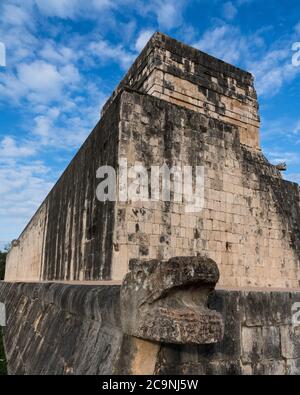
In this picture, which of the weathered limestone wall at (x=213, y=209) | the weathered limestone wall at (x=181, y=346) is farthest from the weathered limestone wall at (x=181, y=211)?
the weathered limestone wall at (x=181, y=346)

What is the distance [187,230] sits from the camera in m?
6.31

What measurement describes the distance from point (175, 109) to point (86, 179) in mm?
2398

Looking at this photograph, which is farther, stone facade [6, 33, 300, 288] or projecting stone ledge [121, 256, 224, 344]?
stone facade [6, 33, 300, 288]

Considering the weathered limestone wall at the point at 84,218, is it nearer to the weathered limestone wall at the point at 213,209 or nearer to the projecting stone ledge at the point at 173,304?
the weathered limestone wall at the point at 213,209

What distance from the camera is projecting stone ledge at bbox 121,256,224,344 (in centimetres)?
196

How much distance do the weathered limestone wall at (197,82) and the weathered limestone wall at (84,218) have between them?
2024 millimetres

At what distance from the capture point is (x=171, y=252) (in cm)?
601

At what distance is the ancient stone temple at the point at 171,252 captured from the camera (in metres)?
2.11

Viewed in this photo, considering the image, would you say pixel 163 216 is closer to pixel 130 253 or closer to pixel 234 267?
pixel 130 253

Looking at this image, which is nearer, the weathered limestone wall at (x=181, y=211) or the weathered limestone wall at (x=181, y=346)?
the weathered limestone wall at (x=181, y=346)

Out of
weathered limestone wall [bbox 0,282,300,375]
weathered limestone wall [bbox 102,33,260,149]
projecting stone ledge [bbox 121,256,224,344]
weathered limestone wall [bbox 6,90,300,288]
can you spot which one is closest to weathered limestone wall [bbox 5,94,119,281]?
weathered limestone wall [bbox 6,90,300,288]

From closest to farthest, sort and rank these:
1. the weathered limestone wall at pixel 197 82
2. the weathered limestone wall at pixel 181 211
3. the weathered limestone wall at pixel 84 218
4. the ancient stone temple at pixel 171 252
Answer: the ancient stone temple at pixel 171 252, the weathered limestone wall at pixel 181 211, the weathered limestone wall at pixel 84 218, the weathered limestone wall at pixel 197 82

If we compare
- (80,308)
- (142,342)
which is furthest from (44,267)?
(142,342)

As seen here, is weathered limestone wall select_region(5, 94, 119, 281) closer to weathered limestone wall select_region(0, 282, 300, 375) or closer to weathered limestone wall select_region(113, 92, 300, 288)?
weathered limestone wall select_region(113, 92, 300, 288)
